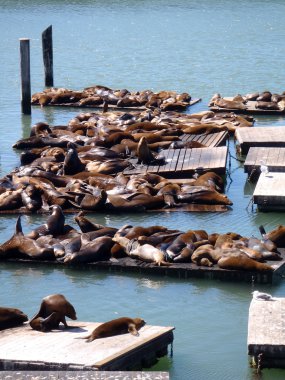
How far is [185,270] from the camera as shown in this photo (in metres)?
8.83

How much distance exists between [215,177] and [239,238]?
2802 mm

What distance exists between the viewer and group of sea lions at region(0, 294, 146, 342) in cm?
674

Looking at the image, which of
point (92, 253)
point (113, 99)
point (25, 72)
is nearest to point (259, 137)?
point (113, 99)

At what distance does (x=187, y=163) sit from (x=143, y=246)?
3.73 metres

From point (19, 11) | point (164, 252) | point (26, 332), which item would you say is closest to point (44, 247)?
point (164, 252)

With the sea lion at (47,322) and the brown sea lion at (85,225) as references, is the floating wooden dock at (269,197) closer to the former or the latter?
the brown sea lion at (85,225)

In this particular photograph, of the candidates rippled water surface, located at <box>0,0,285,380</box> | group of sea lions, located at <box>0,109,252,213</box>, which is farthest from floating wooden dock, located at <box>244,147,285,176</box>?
group of sea lions, located at <box>0,109,252,213</box>

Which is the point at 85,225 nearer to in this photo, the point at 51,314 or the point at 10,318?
the point at 10,318

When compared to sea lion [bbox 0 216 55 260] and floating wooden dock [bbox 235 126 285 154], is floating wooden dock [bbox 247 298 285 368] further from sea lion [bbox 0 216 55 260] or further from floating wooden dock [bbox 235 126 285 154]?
floating wooden dock [bbox 235 126 285 154]

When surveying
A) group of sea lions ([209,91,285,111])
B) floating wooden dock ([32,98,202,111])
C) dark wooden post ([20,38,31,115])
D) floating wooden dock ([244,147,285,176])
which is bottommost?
floating wooden dock ([244,147,285,176])

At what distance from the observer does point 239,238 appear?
9.28 m

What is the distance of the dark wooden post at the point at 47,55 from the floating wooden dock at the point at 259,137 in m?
8.15

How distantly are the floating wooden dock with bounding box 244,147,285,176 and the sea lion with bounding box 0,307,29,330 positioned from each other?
611 cm

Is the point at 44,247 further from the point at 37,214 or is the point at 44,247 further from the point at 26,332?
the point at 26,332
